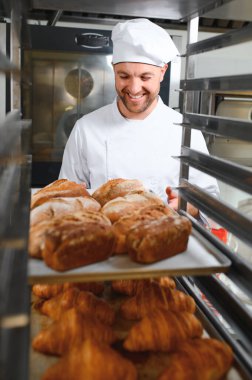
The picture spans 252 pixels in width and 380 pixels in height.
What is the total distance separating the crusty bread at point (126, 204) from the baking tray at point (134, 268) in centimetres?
15

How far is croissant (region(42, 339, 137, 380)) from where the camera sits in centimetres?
69

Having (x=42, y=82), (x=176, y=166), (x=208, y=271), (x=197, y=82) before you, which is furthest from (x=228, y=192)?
(x=208, y=271)

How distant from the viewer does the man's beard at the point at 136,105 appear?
78.4 inches

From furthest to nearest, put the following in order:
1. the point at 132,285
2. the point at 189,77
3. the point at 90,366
→ 1. the point at 189,77
2. the point at 132,285
3. the point at 90,366

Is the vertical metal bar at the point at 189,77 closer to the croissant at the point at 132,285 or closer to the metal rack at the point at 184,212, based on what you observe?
the metal rack at the point at 184,212

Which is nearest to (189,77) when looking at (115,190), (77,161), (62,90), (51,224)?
(115,190)

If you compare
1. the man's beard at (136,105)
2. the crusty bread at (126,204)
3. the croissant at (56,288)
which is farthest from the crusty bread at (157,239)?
the man's beard at (136,105)

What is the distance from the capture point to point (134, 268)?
2.52 feet

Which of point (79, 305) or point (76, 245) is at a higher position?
point (76, 245)

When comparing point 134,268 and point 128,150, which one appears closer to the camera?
point 134,268

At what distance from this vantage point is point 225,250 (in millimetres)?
896

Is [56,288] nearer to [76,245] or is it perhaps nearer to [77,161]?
[76,245]

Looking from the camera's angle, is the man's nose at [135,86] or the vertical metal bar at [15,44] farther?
the man's nose at [135,86]

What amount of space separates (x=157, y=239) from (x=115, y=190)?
1.21 feet
